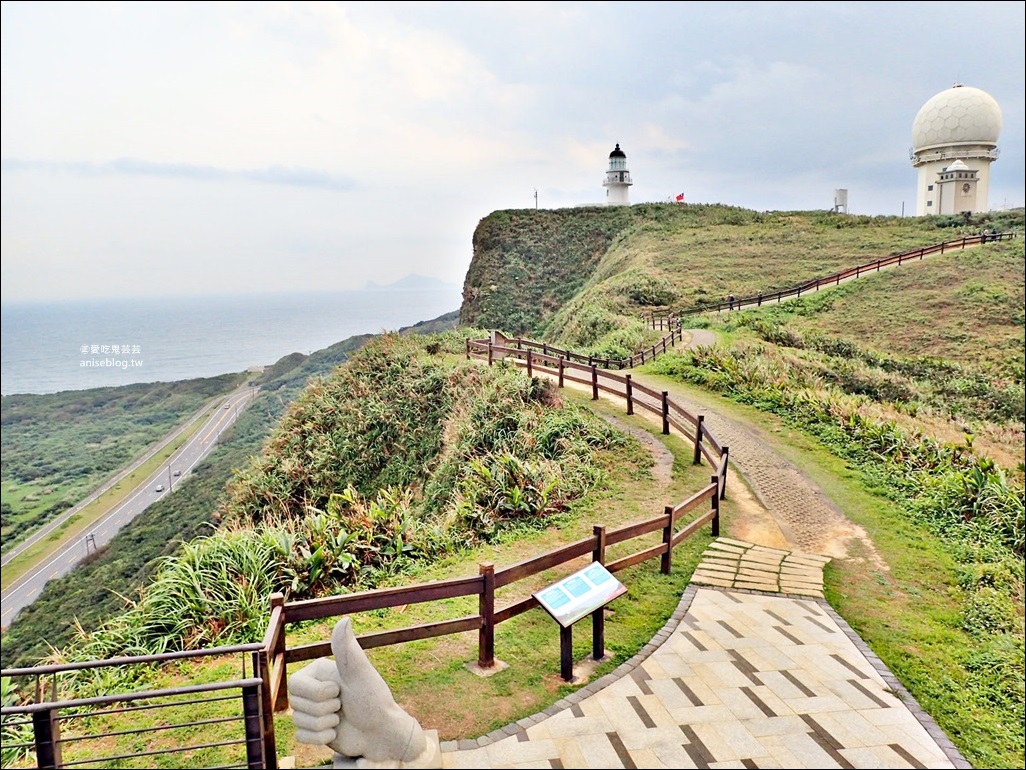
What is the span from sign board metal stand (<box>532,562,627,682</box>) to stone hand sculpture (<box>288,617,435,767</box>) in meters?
2.17

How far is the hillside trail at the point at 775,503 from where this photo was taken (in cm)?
958

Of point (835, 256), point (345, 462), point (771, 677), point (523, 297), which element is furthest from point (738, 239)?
point (771, 677)

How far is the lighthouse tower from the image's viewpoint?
218 ft

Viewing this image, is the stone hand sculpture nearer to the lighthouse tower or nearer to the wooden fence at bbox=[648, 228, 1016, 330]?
the wooden fence at bbox=[648, 228, 1016, 330]

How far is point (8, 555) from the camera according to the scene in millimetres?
51625

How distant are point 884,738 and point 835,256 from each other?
1760 inches

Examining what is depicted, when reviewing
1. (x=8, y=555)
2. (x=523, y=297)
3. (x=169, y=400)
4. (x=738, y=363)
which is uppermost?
(x=523, y=297)

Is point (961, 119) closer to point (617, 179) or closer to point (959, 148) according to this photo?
point (959, 148)

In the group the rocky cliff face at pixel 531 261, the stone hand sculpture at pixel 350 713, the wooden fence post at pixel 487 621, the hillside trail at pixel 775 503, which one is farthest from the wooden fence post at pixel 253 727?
the rocky cliff face at pixel 531 261

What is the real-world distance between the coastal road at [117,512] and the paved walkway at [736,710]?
47.8m

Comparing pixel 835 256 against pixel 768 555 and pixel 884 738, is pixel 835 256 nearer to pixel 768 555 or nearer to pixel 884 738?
pixel 768 555

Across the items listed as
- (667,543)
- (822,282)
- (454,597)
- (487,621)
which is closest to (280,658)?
(454,597)

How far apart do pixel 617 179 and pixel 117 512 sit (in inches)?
2482

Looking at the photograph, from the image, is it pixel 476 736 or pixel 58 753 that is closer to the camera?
pixel 58 753
